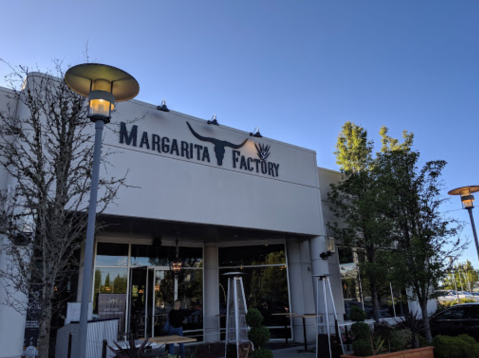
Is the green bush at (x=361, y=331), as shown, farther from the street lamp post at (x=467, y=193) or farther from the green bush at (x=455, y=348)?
the street lamp post at (x=467, y=193)

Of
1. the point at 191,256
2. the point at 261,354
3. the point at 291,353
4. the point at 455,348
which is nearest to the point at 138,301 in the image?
the point at 191,256

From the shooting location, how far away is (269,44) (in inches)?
569

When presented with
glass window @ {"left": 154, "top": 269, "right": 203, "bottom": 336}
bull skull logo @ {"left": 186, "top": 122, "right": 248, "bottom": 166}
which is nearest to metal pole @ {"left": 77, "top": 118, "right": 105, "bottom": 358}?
bull skull logo @ {"left": 186, "top": 122, "right": 248, "bottom": 166}

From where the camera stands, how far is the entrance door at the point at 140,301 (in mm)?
13789

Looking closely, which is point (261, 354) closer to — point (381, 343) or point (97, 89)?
point (381, 343)

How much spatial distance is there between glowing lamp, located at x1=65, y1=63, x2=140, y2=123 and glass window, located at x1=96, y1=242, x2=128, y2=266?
9.01 metres

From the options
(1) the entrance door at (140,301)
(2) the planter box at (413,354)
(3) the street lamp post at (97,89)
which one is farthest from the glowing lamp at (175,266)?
(3) the street lamp post at (97,89)

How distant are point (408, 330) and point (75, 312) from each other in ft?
30.5

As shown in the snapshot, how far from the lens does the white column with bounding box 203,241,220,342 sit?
15.5m

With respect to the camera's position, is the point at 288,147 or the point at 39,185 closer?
the point at 39,185

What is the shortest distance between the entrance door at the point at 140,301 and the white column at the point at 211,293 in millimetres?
2408

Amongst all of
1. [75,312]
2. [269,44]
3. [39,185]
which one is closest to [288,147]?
[269,44]

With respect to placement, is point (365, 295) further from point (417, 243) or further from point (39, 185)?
point (39, 185)

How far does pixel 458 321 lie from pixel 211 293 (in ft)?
29.3
